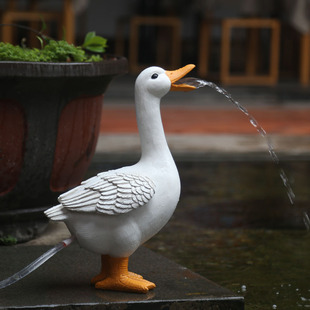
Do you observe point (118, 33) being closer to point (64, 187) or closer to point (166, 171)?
point (64, 187)

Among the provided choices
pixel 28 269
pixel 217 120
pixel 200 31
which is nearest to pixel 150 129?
pixel 28 269

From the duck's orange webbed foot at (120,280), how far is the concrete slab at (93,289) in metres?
0.03

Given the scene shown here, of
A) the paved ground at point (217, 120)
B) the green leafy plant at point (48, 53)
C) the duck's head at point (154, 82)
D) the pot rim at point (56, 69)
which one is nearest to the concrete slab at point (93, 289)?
the duck's head at point (154, 82)

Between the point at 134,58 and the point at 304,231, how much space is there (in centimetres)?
913

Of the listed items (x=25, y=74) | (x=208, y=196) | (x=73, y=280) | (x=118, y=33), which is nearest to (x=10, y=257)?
(x=73, y=280)

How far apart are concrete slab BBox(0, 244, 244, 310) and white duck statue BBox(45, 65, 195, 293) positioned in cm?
10

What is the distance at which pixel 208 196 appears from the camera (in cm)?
698

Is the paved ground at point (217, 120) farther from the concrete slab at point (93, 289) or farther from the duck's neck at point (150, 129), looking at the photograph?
the duck's neck at point (150, 129)

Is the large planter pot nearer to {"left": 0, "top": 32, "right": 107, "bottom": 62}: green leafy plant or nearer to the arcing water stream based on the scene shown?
{"left": 0, "top": 32, "right": 107, "bottom": 62}: green leafy plant

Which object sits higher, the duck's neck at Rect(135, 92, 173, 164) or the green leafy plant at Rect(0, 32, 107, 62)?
the green leafy plant at Rect(0, 32, 107, 62)

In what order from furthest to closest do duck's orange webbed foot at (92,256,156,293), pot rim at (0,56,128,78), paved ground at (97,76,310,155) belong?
1. paved ground at (97,76,310,155)
2. pot rim at (0,56,128,78)
3. duck's orange webbed foot at (92,256,156,293)

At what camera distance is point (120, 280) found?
12.4 ft

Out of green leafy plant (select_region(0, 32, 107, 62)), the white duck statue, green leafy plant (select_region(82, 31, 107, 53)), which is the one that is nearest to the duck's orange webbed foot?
the white duck statue

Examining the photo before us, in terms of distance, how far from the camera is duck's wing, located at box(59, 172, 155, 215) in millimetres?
3641
